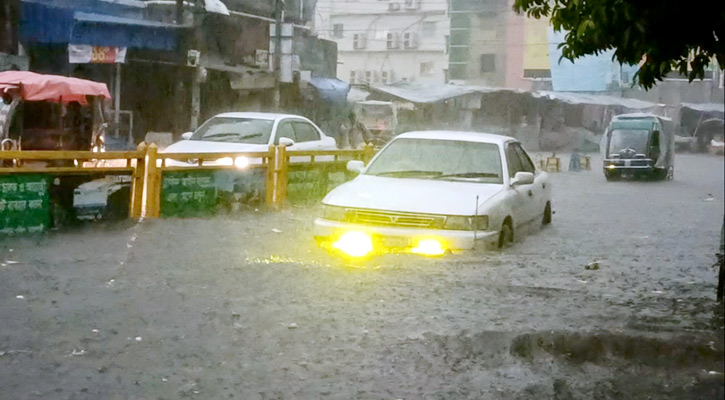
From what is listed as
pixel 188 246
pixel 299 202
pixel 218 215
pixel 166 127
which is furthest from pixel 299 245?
A: pixel 166 127

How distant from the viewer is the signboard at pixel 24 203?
10.9 meters

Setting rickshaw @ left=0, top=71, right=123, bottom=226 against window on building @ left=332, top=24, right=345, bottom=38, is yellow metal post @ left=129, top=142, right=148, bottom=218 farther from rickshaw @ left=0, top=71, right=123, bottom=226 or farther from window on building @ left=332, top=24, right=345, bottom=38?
window on building @ left=332, top=24, right=345, bottom=38

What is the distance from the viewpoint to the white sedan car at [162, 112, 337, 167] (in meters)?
16.1

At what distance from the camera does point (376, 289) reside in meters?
8.39

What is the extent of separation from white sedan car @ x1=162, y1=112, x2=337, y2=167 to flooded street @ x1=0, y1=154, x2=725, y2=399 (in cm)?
411

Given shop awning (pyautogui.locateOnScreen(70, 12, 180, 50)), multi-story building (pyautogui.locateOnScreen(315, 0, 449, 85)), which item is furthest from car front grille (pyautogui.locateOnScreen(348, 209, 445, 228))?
multi-story building (pyautogui.locateOnScreen(315, 0, 449, 85))

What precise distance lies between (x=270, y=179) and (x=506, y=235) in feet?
18.5

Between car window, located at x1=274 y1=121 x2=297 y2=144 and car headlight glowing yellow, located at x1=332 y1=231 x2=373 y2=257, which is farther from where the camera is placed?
car window, located at x1=274 y1=121 x2=297 y2=144

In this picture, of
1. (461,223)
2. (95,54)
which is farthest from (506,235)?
(95,54)

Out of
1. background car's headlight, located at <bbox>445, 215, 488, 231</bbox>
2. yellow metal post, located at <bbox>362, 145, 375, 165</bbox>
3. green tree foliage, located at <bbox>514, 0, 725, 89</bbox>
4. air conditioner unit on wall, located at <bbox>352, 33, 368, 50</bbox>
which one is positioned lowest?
background car's headlight, located at <bbox>445, 215, 488, 231</bbox>

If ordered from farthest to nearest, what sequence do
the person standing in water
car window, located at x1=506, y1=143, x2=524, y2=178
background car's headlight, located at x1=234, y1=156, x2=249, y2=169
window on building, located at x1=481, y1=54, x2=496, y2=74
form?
window on building, located at x1=481, y1=54, x2=496, y2=74 → the person standing in water → background car's headlight, located at x1=234, y1=156, x2=249, y2=169 → car window, located at x1=506, y1=143, x2=524, y2=178

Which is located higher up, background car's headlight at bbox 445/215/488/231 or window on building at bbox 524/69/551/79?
window on building at bbox 524/69/551/79

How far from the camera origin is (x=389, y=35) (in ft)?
189

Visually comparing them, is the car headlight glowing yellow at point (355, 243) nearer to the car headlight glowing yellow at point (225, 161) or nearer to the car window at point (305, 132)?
the car headlight glowing yellow at point (225, 161)
